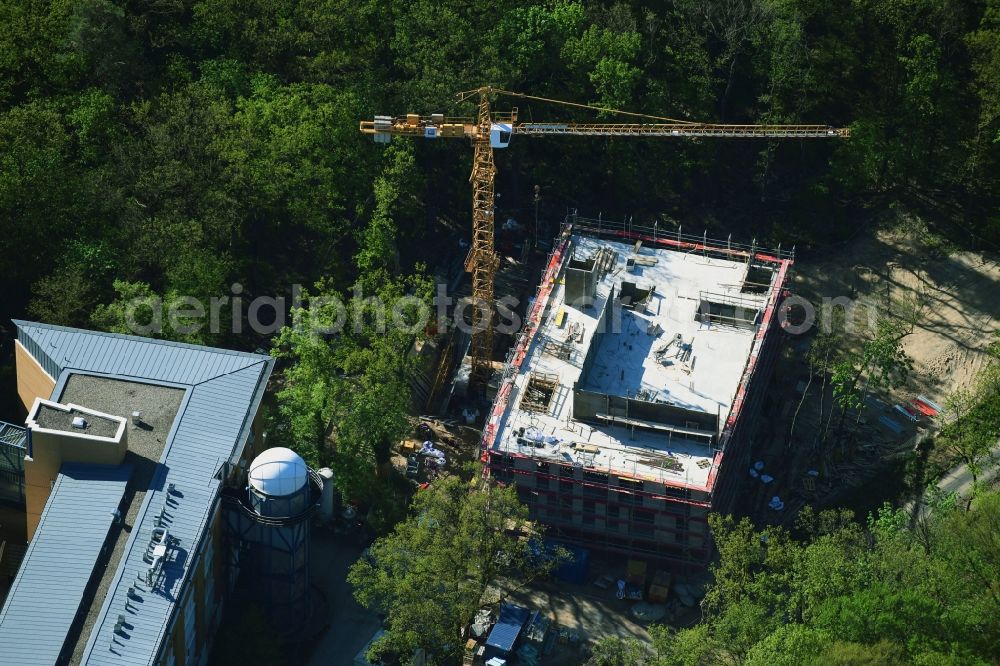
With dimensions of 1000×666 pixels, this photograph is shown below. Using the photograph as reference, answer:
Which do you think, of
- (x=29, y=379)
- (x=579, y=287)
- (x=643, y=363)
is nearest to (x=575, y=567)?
(x=643, y=363)

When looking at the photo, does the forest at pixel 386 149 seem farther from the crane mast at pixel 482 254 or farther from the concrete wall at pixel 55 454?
the concrete wall at pixel 55 454

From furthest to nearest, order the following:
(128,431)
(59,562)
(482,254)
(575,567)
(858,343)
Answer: (858,343) → (482,254) → (575,567) → (128,431) → (59,562)

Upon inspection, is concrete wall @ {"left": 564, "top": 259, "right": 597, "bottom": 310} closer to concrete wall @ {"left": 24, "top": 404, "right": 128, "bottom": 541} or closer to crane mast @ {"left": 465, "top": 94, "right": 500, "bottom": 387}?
crane mast @ {"left": 465, "top": 94, "right": 500, "bottom": 387}

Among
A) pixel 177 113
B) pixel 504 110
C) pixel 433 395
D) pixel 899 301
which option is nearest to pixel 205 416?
pixel 433 395

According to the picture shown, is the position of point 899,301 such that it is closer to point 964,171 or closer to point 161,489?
point 964,171

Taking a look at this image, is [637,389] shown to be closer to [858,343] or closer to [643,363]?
[643,363]

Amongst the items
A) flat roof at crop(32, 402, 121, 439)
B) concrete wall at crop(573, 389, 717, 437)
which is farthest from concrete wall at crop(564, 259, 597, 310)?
flat roof at crop(32, 402, 121, 439)

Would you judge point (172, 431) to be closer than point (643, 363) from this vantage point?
Yes
